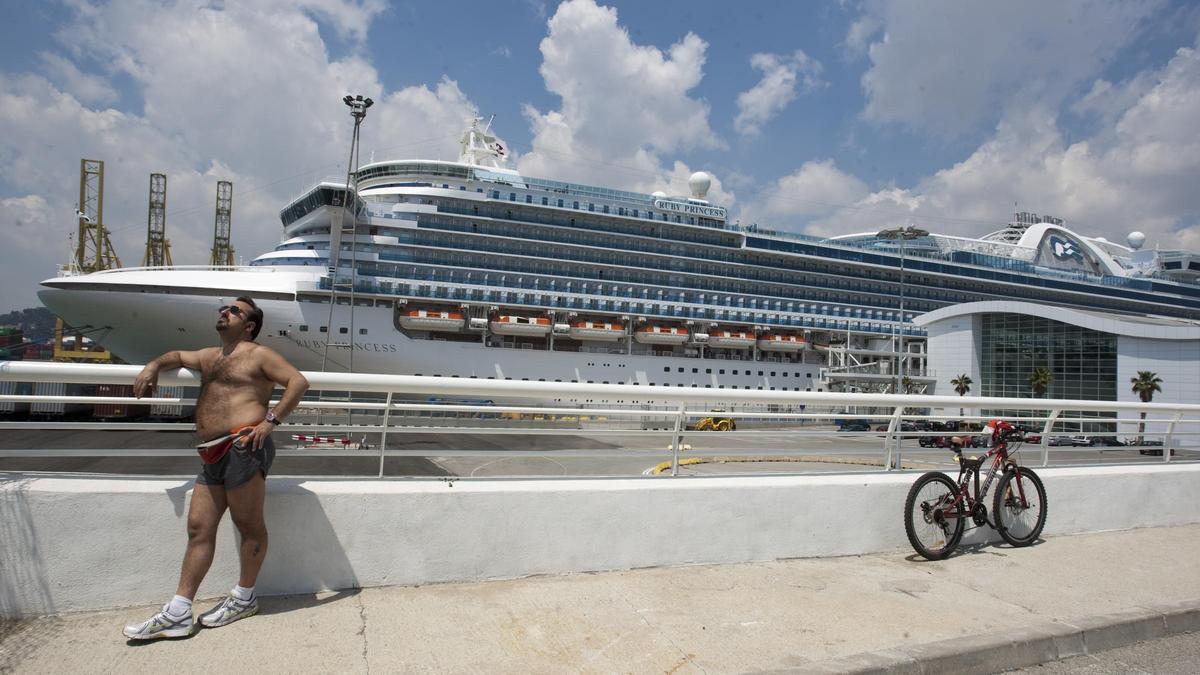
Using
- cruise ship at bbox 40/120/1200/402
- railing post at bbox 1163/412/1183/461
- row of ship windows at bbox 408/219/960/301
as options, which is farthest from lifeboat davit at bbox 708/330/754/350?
railing post at bbox 1163/412/1183/461

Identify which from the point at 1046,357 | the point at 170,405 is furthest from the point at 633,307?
the point at 170,405

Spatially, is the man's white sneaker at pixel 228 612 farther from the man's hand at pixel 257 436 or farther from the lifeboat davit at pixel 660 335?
the lifeboat davit at pixel 660 335

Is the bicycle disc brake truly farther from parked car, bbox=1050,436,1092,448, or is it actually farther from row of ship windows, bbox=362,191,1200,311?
row of ship windows, bbox=362,191,1200,311

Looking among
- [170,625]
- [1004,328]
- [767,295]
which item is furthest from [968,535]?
[767,295]

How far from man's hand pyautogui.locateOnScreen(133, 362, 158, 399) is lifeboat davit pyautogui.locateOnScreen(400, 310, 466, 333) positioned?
31.8 metres

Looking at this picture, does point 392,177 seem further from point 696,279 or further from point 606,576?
point 606,576

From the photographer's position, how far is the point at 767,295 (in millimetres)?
45469

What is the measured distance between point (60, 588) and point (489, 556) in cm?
210

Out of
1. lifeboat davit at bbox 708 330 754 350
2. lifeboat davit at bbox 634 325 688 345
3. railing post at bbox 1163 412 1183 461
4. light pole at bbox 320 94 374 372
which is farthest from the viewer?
lifeboat davit at bbox 708 330 754 350

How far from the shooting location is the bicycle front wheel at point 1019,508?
17.9ft

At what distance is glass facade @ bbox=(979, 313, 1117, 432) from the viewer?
33.4 m

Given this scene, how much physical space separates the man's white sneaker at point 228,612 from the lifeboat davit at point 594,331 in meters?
34.3

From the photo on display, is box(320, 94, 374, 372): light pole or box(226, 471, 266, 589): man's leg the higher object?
box(320, 94, 374, 372): light pole

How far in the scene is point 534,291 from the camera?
37969 millimetres
